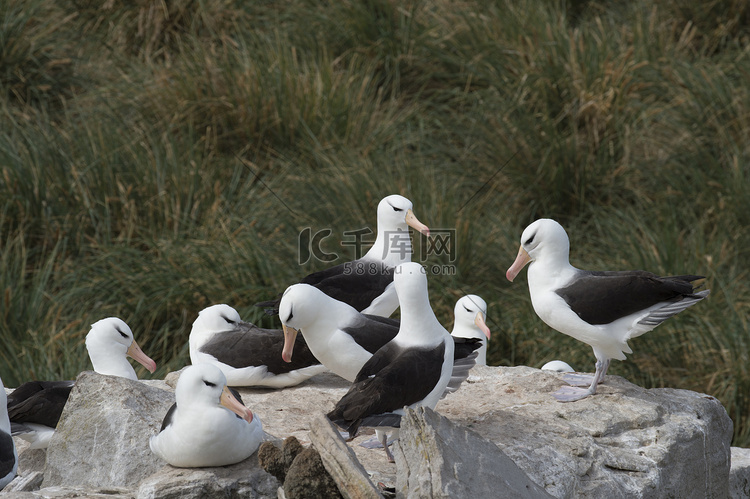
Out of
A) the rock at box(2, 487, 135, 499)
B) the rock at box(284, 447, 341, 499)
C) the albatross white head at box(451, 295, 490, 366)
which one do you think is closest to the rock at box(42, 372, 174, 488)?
the rock at box(2, 487, 135, 499)

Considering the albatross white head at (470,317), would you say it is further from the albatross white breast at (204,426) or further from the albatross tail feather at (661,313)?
the albatross white breast at (204,426)

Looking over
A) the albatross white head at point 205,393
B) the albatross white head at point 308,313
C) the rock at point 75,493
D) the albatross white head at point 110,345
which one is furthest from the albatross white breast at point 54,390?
the albatross white head at point 205,393

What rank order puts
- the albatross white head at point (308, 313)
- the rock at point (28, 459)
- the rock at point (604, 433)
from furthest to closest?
the rock at point (28, 459), the albatross white head at point (308, 313), the rock at point (604, 433)

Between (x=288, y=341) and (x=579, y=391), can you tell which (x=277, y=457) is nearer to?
(x=288, y=341)

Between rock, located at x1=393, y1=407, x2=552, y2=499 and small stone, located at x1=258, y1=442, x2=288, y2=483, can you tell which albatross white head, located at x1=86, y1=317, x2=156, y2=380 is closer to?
small stone, located at x1=258, y1=442, x2=288, y2=483

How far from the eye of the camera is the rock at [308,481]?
399 centimetres

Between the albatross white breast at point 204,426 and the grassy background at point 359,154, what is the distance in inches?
156

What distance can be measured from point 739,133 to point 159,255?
6859mm

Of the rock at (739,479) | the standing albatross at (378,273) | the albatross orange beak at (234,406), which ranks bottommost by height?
the rock at (739,479)

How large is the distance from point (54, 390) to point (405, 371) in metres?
2.37

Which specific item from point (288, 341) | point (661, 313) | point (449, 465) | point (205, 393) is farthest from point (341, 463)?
point (661, 313)

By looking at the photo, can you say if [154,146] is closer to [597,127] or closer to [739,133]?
[597,127]

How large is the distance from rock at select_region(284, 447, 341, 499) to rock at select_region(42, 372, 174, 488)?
95 centimetres

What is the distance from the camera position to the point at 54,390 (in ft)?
18.1
